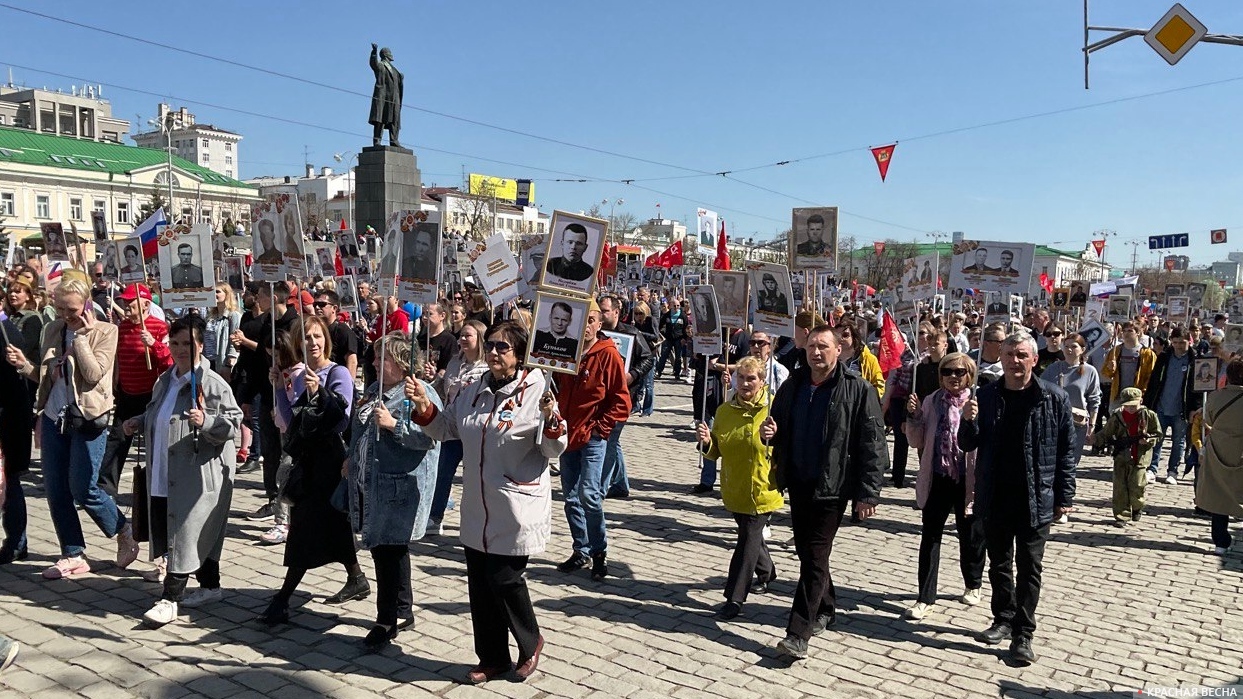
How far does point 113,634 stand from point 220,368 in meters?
4.86

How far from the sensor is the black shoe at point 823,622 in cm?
577

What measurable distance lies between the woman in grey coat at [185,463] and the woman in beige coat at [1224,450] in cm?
774

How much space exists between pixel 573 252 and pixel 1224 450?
6.16 metres

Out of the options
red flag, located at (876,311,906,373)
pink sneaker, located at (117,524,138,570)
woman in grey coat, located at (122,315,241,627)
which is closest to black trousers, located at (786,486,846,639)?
woman in grey coat, located at (122,315,241,627)

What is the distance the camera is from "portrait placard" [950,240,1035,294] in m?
8.97

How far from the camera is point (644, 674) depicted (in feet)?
16.7

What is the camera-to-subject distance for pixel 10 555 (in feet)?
22.0

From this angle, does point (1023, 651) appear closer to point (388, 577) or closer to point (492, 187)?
point (388, 577)

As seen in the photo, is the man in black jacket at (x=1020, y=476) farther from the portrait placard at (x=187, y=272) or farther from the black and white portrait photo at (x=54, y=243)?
the black and white portrait photo at (x=54, y=243)

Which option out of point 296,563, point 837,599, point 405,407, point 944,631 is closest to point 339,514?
point 296,563

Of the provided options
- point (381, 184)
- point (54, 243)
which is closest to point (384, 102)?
point (381, 184)

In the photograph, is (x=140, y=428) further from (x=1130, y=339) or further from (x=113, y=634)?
(x=1130, y=339)

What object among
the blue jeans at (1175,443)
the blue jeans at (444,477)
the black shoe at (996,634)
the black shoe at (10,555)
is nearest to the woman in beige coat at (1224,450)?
the black shoe at (996,634)

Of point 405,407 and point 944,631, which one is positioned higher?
point 405,407
